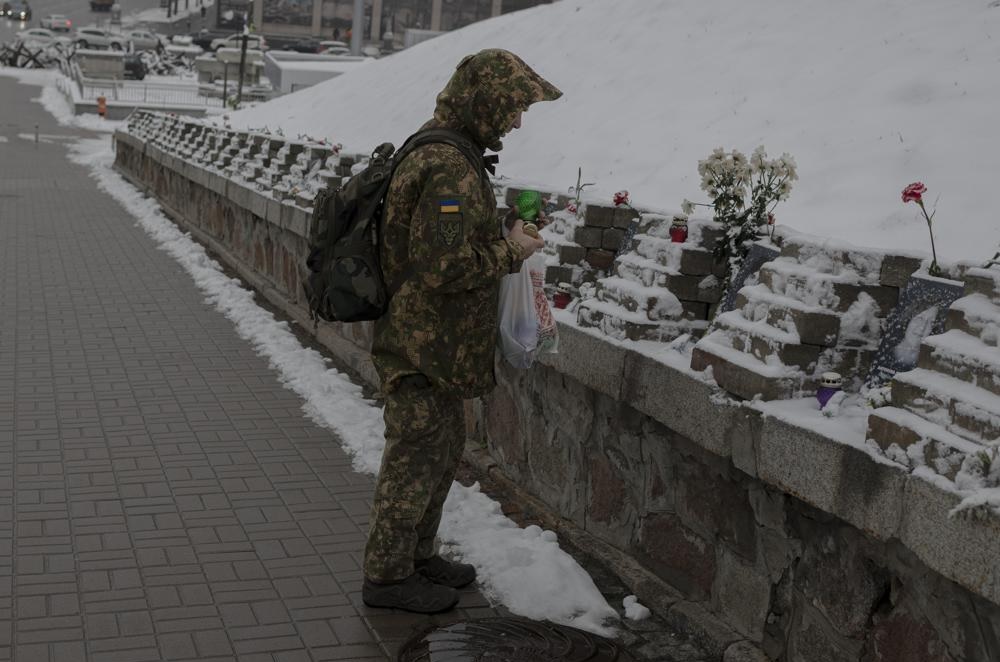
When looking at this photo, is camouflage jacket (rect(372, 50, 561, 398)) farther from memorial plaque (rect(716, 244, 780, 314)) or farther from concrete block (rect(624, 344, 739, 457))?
memorial plaque (rect(716, 244, 780, 314))

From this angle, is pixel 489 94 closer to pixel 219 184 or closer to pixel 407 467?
pixel 407 467

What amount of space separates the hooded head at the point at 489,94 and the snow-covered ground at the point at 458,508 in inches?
74.1

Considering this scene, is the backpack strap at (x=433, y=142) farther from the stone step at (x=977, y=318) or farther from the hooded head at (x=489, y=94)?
the stone step at (x=977, y=318)

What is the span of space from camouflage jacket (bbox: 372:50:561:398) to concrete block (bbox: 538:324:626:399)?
70 cm

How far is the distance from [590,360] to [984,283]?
2.07m

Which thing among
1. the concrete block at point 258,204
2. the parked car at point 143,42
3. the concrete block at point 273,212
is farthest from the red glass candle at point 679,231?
the parked car at point 143,42

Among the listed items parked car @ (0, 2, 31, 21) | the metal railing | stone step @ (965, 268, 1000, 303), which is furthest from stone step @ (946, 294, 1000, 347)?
parked car @ (0, 2, 31, 21)

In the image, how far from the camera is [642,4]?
1580 cm

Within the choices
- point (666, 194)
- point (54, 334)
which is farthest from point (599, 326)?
point (54, 334)

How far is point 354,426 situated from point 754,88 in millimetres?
5354

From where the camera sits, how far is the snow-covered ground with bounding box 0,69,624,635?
5.09m

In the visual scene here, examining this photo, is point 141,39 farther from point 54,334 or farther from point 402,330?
point 402,330

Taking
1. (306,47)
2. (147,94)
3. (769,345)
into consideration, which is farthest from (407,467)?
(306,47)

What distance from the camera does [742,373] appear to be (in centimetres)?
452
